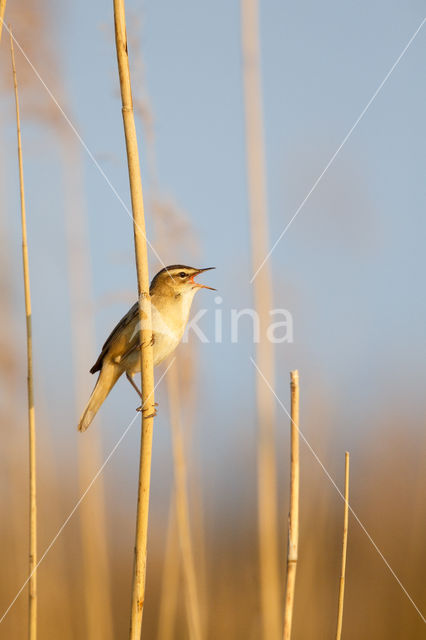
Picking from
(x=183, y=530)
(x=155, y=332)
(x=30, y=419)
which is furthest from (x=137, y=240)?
(x=183, y=530)

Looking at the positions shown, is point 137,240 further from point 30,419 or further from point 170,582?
point 170,582

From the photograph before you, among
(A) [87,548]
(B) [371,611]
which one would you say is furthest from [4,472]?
(B) [371,611]

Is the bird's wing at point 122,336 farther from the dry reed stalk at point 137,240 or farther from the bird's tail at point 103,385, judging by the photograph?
the dry reed stalk at point 137,240

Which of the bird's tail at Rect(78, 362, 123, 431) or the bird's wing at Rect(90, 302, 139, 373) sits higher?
the bird's wing at Rect(90, 302, 139, 373)

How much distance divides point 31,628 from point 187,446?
5.67 feet

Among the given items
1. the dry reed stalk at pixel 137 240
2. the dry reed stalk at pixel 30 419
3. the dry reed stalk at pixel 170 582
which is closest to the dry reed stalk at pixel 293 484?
the dry reed stalk at pixel 137 240

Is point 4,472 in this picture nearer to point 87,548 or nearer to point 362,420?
point 87,548

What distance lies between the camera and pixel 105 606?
3465 millimetres

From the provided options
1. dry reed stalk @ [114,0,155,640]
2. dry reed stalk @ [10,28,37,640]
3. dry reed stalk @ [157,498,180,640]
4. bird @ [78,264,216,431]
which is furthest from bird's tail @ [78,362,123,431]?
dry reed stalk @ [114,0,155,640]

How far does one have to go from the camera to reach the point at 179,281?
3.62 m

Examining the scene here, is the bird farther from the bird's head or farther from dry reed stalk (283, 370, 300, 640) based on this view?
dry reed stalk (283, 370, 300, 640)

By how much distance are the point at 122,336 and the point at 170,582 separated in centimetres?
131

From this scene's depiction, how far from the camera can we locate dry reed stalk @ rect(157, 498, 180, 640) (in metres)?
3.25

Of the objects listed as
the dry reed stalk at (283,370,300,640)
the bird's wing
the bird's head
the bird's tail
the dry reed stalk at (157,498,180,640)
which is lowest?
the dry reed stalk at (157,498,180,640)
